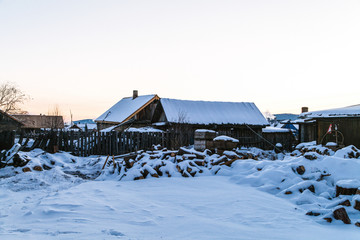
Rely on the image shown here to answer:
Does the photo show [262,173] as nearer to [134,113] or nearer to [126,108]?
[134,113]

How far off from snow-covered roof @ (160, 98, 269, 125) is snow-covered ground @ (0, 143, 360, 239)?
13421 millimetres

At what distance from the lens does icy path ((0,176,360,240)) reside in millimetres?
3330

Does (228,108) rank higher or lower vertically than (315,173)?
higher

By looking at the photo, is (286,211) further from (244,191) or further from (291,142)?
(291,142)

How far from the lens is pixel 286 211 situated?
14.7ft

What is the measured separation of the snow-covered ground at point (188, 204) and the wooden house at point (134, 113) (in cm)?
1796

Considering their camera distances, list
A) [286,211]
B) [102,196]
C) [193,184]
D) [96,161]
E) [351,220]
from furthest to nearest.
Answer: [96,161]
[193,184]
[102,196]
[286,211]
[351,220]

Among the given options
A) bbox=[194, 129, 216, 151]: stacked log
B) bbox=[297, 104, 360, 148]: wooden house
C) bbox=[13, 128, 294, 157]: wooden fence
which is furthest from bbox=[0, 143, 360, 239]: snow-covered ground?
bbox=[297, 104, 360, 148]: wooden house

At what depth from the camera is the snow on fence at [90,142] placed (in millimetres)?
12688

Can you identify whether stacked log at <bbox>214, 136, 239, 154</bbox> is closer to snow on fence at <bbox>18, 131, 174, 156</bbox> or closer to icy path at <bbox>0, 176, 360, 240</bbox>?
icy path at <bbox>0, 176, 360, 240</bbox>

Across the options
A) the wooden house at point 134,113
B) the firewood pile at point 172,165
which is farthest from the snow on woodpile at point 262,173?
the wooden house at point 134,113

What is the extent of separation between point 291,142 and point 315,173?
17.2 m

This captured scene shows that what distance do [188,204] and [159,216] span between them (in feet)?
2.77

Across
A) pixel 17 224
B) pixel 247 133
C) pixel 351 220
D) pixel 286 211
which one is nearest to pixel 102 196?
pixel 17 224
